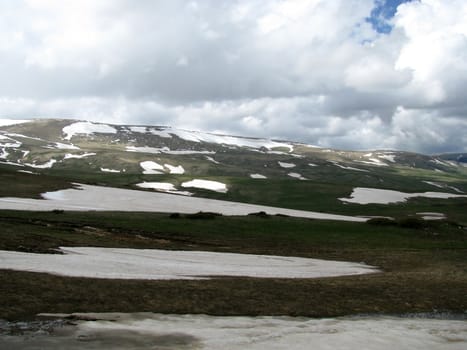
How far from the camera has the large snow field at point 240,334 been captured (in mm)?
14883

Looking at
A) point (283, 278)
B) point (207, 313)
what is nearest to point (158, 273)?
point (283, 278)

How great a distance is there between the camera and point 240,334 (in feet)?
54.6

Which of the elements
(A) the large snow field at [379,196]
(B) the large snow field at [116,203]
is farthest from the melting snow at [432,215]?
(A) the large snow field at [379,196]

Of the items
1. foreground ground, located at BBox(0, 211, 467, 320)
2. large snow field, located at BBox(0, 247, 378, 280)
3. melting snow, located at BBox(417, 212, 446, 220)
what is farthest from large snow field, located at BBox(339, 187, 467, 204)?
large snow field, located at BBox(0, 247, 378, 280)

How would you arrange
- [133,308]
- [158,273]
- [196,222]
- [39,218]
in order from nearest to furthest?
[133,308], [158,273], [39,218], [196,222]

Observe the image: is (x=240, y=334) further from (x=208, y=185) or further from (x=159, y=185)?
(x=208, y=185)

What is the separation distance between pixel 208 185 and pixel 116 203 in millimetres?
79739

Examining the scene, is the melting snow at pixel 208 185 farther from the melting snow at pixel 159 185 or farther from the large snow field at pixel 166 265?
the large snow field at pixel 166 265

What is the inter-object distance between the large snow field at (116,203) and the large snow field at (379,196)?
48.9m

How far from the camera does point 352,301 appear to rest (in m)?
24.4

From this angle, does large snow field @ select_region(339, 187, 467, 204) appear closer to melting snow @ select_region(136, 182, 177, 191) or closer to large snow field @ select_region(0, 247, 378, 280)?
melting snow @ select_region(136, 182, 177, 191)

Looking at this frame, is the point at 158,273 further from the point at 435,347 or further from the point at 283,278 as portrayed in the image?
the point at 435,347

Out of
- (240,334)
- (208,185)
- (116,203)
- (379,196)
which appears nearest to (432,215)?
(379,196)

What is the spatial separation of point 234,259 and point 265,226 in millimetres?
26008
